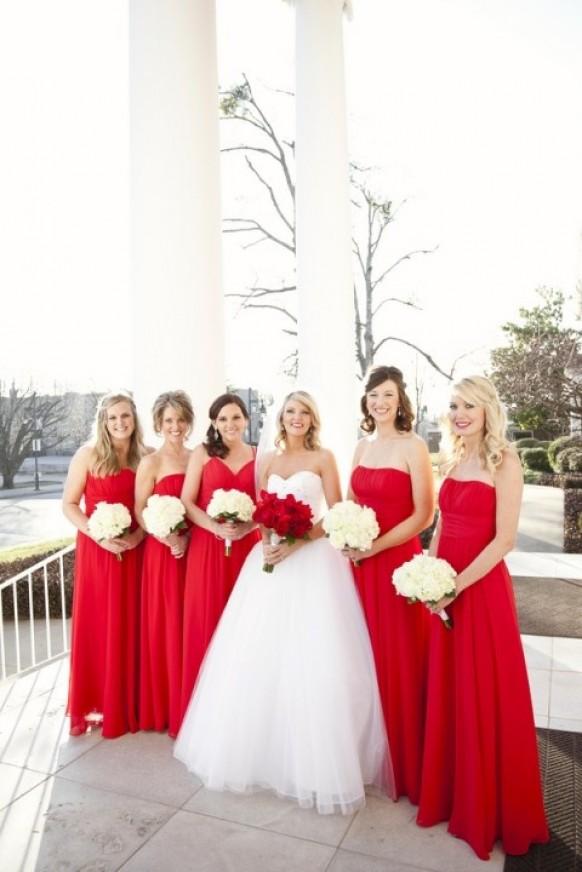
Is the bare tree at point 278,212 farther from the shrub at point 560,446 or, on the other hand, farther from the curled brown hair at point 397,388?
the curled brown hair at point 397,388

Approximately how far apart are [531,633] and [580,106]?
2016 centimetres

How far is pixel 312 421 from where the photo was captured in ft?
14.4

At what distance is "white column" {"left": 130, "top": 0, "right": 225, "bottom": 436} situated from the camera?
5.51m

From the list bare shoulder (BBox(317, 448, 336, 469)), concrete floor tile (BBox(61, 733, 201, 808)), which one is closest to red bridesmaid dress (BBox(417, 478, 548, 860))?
bare shoulder (BBox(317, 448, 336, 469))

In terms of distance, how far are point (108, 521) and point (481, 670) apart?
2.60 metres

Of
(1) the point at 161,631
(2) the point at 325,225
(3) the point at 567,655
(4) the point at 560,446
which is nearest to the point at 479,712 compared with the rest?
(1) the point at 161,631

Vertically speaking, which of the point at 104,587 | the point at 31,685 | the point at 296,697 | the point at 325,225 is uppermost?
the point at 325,225

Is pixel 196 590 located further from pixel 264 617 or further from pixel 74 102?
pixel 74 102

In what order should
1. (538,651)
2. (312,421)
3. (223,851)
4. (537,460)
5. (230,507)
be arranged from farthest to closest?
(537,460)
(538,651)
(312,421)
(230,507)
(223,851)

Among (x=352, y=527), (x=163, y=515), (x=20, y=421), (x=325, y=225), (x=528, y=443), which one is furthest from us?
(x=20, y=421)

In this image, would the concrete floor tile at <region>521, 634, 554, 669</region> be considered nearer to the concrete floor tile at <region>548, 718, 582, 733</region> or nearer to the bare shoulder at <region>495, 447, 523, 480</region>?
the concrete floor tile at <region>548, 718, 582, 733</region>

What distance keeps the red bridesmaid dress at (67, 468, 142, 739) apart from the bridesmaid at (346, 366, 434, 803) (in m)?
1.79

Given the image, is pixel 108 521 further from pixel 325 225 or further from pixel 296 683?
pixel 325 225

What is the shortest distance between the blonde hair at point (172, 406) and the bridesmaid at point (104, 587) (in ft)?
0.74
